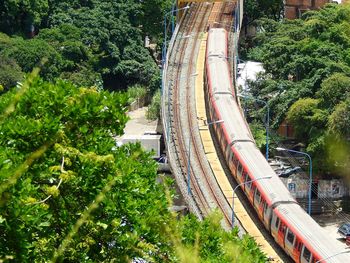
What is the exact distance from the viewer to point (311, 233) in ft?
89.2

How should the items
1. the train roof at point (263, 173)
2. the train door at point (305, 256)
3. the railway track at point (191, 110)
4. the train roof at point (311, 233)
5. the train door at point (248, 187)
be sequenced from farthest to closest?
the railway track at point (191, 110) → the train door at point (248, 187) → the train roof at point (263, 173) → the train door at point (305, 256) → the train roof at point (311, 233)

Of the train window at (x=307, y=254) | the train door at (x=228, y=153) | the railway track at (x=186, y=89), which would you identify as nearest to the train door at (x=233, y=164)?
the train door at (x=228, y=153)

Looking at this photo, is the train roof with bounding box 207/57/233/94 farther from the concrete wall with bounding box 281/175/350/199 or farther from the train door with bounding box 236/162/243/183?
the train door with bounding box 236/162/243/183

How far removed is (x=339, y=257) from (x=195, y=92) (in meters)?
22.7

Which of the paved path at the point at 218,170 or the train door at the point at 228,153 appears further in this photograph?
the train door at the point at 228,153

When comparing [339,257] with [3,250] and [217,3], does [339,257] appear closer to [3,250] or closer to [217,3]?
[3,250]

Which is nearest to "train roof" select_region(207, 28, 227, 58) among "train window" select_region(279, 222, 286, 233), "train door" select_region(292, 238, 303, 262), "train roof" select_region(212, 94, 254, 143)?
"train roof" select_region(212, 94, 254, 143)

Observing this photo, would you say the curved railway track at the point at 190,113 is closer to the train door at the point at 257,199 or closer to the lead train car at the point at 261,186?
the lead train car at the point at 261,186

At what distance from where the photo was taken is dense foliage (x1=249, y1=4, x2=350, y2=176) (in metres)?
41.4

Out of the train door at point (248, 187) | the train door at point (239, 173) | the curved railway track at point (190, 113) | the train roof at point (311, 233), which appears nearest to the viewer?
the train roof at point (311, 233)

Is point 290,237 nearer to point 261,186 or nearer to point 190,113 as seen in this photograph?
point 261,186

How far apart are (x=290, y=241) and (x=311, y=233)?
1206 millimetres

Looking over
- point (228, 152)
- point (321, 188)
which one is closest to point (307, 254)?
point (228, 152)

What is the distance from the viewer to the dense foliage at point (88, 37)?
5416 cm
